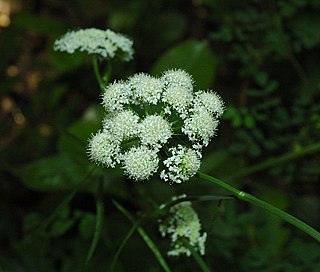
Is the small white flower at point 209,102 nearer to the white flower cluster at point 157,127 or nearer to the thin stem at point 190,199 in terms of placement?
the white flower cluster at point 157,127

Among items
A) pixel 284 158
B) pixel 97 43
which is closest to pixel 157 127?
pixel 97 43

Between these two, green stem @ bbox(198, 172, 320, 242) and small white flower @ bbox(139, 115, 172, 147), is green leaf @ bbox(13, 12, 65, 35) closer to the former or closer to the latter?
small white flower @ bbox(139, 115, 172, 147)

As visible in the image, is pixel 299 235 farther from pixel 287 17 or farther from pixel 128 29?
pixel 128 29

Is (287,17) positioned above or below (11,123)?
above

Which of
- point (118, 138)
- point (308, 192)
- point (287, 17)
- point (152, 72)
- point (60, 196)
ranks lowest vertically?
point (118, 138)

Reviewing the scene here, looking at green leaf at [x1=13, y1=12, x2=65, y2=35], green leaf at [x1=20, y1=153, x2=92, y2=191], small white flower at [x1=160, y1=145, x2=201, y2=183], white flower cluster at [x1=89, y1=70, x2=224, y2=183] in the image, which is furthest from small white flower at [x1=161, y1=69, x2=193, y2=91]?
green leaf at [x1=13, y1=12, x2=65, y2=35]

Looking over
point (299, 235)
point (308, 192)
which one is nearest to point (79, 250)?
point (299, 235)

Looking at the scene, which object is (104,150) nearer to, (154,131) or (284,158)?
(154,131)
